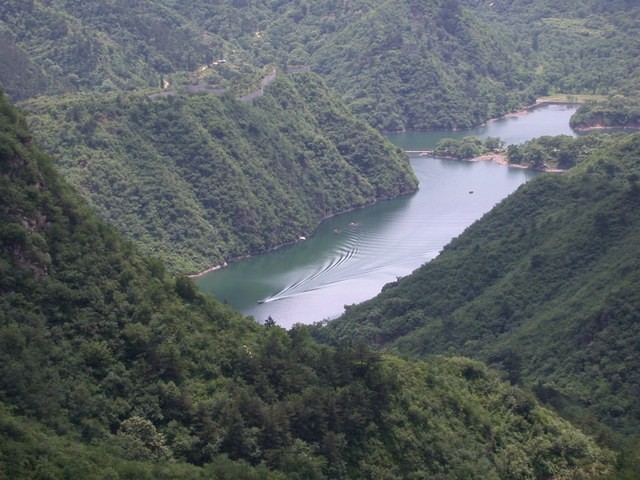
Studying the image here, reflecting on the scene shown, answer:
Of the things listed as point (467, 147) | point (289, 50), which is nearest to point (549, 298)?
point (467, 147)

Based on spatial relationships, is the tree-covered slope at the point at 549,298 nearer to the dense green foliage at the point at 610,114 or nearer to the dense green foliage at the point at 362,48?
the dense green foliage at the point at 362,48

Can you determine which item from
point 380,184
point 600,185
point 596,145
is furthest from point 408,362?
point 596,145

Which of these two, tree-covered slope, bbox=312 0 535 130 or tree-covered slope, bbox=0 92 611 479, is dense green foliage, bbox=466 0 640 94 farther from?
tree-covered slope, bbox=0 92 611 479

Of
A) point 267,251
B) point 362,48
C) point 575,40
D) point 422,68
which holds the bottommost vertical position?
point 575,40

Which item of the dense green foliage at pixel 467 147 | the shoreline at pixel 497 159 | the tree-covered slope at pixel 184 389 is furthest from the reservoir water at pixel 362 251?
the tree-covered slope at pixel 184 389

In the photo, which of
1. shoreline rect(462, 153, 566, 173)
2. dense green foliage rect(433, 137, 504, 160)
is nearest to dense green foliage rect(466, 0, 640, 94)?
dense green foliage rect(433, 137, 504, 160)

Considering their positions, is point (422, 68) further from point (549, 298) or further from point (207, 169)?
point (549, 298)

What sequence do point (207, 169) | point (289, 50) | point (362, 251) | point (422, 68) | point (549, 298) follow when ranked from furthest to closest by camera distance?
point (289, 50), point (422, 68), point (207, 169), point (362, 251), point (549, 298)
